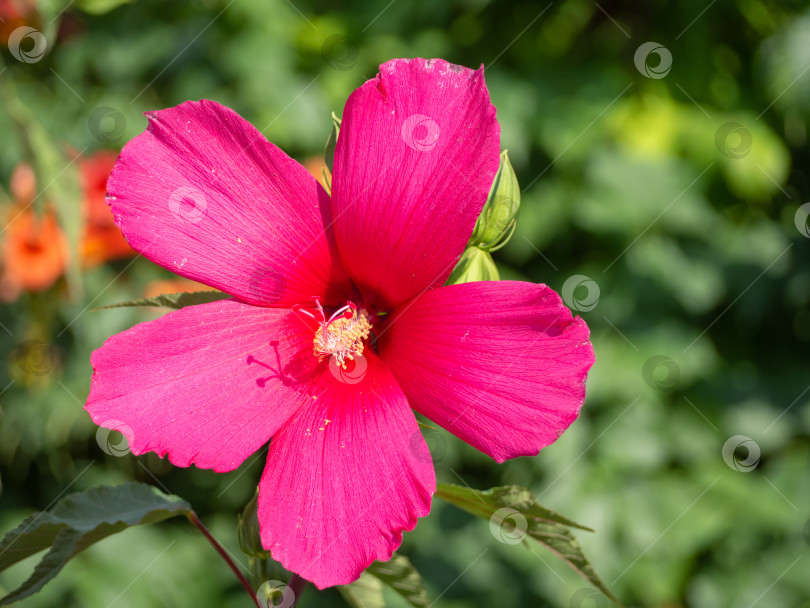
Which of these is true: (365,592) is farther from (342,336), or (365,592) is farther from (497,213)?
(497,213)

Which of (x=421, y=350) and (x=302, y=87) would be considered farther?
(x=302, y=87)

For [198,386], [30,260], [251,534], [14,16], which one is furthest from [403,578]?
[14,16]

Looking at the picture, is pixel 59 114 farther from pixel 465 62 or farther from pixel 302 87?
pixel 465 62

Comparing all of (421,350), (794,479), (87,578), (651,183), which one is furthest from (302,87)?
(794,479)

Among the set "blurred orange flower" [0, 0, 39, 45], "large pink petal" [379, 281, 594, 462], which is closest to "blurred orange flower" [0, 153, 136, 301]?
"blurred orange flower" [0, 0, 39, 45]

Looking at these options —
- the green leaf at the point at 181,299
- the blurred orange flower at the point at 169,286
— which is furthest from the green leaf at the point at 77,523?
the blurred orange flower at the point at 169,286
